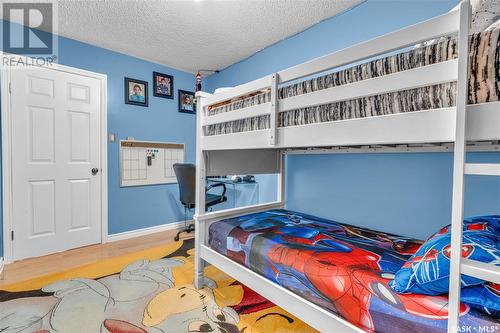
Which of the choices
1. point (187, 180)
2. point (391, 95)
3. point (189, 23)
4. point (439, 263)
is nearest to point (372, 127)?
point (391, 95)

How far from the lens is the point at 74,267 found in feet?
7.66

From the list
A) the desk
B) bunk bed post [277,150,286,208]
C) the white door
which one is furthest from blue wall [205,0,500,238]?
the white door

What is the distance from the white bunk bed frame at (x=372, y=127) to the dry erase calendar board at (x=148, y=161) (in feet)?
5.57

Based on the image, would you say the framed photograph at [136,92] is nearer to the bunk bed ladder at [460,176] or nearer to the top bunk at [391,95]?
the top bunk at [391,95]

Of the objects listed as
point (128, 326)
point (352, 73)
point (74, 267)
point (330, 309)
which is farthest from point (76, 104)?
point (330, 309)

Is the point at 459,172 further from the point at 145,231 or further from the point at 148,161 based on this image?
the point at 145,231

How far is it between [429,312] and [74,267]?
2.82m

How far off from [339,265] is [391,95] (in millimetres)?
792

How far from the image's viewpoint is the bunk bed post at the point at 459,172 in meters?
0.72

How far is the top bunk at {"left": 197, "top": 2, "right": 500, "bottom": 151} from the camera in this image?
73cm

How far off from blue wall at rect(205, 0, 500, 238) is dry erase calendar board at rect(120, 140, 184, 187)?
6.18 ft

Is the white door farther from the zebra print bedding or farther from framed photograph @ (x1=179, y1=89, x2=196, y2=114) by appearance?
the zebra print bedding

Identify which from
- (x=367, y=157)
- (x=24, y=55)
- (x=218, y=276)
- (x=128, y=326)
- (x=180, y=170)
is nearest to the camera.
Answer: (x=128, y=326)

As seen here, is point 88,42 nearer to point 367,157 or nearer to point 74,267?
point 74,267
